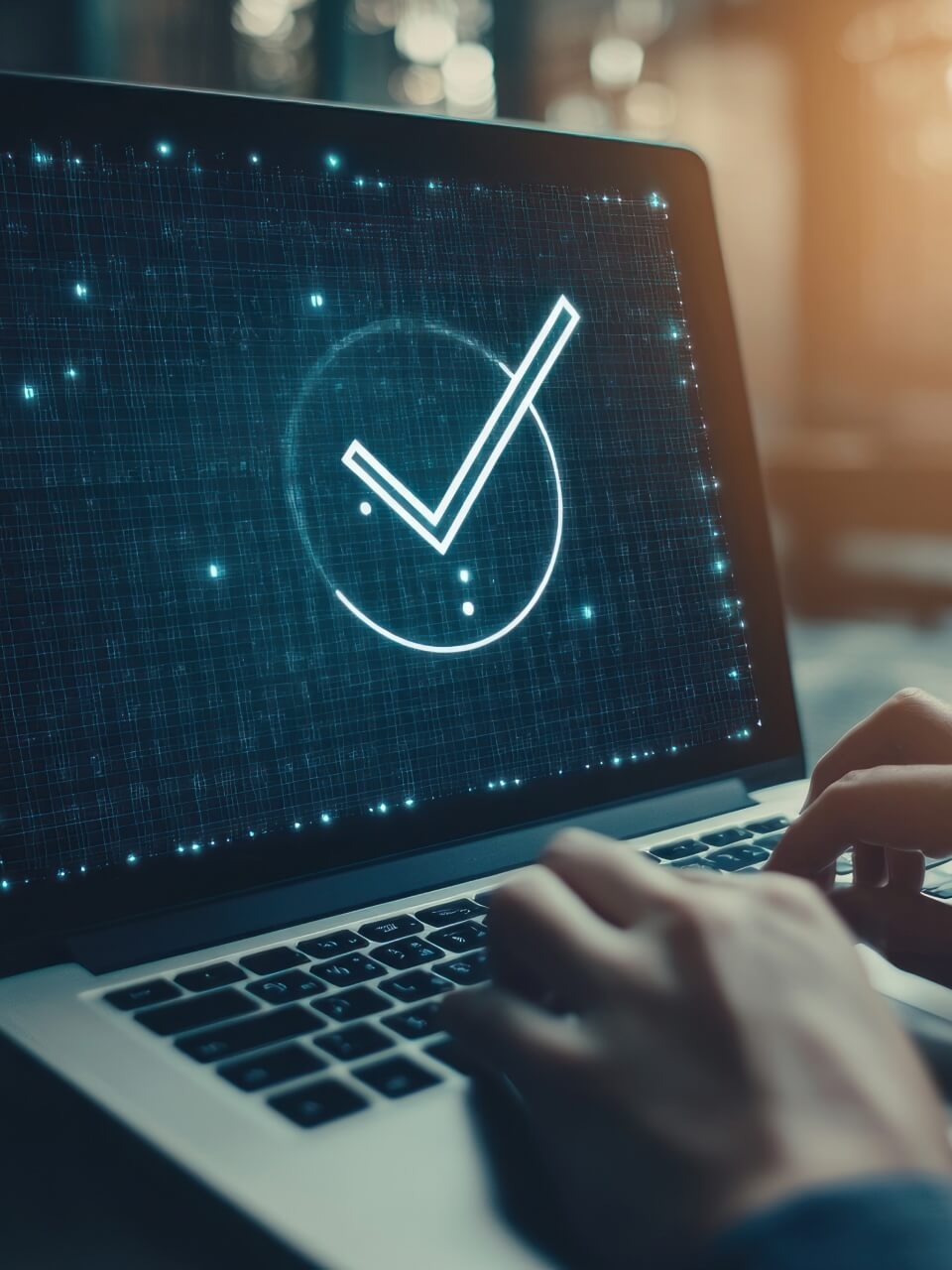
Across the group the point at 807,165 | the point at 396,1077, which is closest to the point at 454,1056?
the point at 396,1077

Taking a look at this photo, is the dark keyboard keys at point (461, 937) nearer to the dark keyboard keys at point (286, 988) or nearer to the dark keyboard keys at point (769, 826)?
the dark keyboard keys at point (286, 988)

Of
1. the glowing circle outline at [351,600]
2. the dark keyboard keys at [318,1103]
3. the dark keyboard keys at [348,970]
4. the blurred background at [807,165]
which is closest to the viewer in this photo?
the dark keyboard keys at [318,1103]

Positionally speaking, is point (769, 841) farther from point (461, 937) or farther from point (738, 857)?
point (461, 937)

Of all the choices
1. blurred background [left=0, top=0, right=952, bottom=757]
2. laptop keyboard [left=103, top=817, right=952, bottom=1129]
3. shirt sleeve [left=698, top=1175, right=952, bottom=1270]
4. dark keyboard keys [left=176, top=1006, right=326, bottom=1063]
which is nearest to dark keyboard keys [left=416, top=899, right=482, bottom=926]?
laptop keyboard [left=103, top=817, right=952, bottom=1129]

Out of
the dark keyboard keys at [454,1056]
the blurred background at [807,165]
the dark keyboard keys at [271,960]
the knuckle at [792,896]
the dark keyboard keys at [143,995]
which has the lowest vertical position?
the dark keyboard keys at [454,1056]

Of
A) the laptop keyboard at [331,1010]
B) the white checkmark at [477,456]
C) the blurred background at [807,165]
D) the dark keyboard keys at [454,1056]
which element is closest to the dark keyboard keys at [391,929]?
the laptop keyboard at [331,1010]

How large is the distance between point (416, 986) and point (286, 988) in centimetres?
5

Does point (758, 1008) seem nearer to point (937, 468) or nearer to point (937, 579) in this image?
point (937, 579)

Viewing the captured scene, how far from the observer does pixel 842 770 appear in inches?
26.4

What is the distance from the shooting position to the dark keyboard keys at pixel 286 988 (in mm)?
470

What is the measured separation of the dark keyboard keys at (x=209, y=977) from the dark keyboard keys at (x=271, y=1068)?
7 centimetres

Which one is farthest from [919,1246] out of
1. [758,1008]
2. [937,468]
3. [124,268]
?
[937,468]

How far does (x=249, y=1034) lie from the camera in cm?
44

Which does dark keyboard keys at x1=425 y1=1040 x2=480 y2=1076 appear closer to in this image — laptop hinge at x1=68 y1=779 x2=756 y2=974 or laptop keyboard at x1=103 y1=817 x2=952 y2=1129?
laptop keyboard at x1=103 y1=817 x2=952 y2=1129
